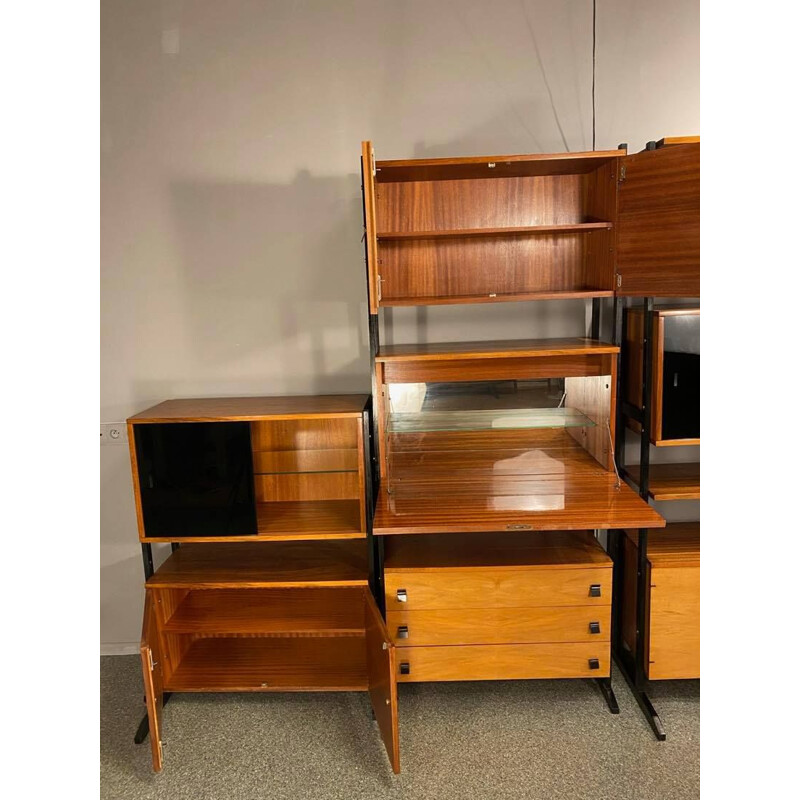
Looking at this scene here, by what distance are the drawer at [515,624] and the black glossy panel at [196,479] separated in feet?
2.33

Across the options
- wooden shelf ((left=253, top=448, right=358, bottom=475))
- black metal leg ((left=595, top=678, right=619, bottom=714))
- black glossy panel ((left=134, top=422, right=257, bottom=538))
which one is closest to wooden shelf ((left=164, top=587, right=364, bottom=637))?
black glossy panel ((left=134, top=422, right=257, bottom=538))

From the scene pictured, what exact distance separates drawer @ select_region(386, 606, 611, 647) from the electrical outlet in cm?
140

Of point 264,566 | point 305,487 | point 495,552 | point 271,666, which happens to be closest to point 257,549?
point 264,566

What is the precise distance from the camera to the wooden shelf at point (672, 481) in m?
2.43

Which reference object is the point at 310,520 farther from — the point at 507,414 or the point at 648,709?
the point at 648,709

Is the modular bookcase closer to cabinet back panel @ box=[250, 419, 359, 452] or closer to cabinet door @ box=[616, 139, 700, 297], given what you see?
cabinet door @ box=[616, 139, 700, 297]

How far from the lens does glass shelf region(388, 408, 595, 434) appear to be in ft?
8.06

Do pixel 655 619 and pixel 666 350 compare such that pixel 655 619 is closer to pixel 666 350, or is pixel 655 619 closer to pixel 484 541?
pixel 484 541

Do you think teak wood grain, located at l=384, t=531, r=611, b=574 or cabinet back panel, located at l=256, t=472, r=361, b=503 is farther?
cabinet back panel, located at l=256, t=472, r=361, b=503

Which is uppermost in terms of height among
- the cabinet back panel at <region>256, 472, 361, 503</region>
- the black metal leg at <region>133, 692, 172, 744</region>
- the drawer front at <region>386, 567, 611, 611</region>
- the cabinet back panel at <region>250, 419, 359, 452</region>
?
the cabinet back panel at <region>250, 419, 359, 452</region>

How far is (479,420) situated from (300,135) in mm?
1355

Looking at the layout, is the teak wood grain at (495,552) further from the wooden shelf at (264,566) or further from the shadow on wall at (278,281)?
the shadow on wall at (278,281)

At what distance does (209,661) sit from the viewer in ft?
8.80
